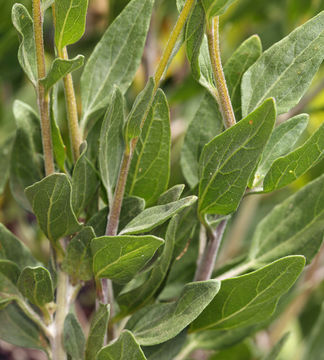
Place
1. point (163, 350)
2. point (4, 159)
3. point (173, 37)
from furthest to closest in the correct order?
→ 1. point (4, 159)
2. point (163, 350)
3. point (173, 37)

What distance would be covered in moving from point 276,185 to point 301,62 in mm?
96

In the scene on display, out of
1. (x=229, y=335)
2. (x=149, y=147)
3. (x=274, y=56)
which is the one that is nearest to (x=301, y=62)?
(x=274, y=56)

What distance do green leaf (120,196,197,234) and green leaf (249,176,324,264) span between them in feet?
0.51

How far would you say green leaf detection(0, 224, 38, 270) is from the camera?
517 millimetres

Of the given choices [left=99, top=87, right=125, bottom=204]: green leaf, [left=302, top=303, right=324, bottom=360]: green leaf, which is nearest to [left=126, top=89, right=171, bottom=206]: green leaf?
[left=99, top=87, right=125, bottom=204]: green leaf

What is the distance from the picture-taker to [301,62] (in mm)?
457

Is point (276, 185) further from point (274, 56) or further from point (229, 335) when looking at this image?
point (229, 335)

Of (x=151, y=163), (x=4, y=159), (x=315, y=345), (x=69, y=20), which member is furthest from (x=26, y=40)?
(x=315, y=345)

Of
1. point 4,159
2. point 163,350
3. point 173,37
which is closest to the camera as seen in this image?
point 173,37

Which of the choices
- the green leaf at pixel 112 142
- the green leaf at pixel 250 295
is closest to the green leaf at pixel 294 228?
the green leaf at pixel 250 295

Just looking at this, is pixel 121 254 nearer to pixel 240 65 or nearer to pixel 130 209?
pixel 130 209

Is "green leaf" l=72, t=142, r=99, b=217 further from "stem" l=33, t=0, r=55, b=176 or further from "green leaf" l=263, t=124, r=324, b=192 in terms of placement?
"green leaf" l=263, t=124, r=324, b=192

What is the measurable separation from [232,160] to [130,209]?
10 cm

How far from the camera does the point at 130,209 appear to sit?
48 cm
